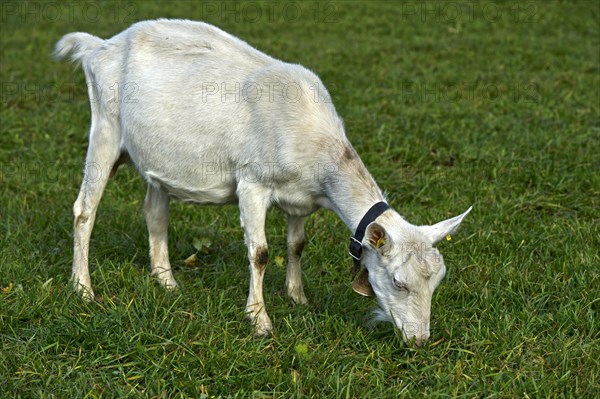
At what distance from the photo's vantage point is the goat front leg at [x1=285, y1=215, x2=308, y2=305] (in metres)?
5.43

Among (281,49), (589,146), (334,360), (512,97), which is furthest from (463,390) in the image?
(281,49)

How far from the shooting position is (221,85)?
17.5 feet

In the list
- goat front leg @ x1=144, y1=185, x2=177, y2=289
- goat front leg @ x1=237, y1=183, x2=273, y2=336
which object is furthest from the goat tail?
goat front leg @ x1=237, y1=183, x2=273, y2=336

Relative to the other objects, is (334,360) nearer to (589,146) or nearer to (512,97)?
(589,146)

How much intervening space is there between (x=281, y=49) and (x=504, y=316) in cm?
766

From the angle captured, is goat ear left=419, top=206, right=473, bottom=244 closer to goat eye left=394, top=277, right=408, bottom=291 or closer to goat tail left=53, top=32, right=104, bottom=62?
goat eye left=394, top=277, right=408, bottom=291

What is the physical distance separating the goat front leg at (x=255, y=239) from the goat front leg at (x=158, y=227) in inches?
37.5

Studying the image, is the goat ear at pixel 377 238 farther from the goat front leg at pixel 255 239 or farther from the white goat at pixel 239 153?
the goat front leg at pixel 255 239

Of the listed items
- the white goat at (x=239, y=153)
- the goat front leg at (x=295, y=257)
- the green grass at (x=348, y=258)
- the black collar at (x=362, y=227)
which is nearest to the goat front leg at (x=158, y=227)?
the white goat at (x=239, y=153)

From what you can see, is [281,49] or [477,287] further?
[281,49]

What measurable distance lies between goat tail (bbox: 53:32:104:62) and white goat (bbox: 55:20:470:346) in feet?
0.04

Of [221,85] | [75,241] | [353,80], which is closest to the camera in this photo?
[221,85]

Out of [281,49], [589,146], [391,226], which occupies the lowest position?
[281,49]

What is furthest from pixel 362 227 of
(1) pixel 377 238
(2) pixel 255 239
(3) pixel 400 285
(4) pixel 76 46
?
(4) pixel 76 46
